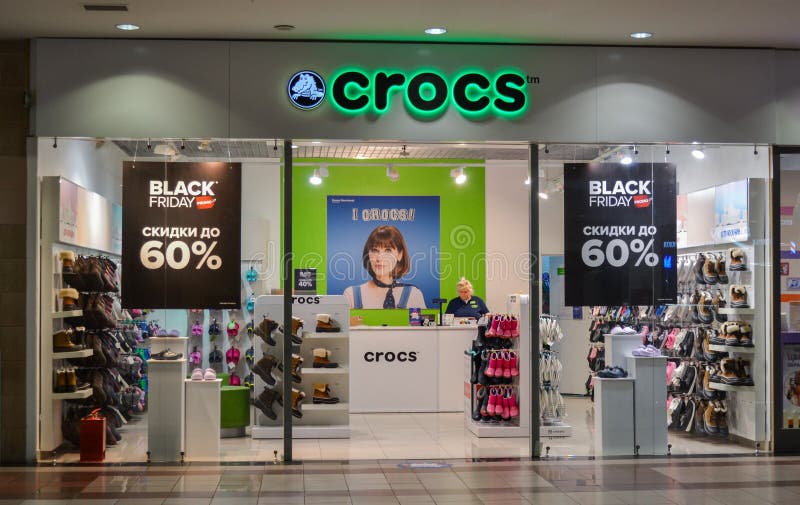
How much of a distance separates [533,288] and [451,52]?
7.15 feet

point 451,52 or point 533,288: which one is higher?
point 451,52

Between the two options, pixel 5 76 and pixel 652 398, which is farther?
pixel 652 398

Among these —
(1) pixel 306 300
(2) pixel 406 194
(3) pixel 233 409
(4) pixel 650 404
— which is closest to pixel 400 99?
(1) pixel 306 300

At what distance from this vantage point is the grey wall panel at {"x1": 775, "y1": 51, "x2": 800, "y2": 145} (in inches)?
332

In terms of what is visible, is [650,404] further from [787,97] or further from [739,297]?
[787,97]

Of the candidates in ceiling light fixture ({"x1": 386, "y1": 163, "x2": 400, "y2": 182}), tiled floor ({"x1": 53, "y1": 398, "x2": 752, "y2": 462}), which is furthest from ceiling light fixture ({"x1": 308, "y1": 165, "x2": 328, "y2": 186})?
tiled floor ({"x1": 53, "y1": 398, "x2": 752, "y2": 462})

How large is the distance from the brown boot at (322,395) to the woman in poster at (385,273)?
1.98 metres

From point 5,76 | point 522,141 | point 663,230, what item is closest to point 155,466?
point 5,76

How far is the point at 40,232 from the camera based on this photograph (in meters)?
7.91

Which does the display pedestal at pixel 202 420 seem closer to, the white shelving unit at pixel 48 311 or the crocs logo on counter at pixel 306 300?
the white shelving unit at pixel 48 311

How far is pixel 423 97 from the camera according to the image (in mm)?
8133

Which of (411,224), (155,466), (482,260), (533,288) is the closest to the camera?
(155,466)

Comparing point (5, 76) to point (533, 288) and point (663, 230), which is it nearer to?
point (533, 288)

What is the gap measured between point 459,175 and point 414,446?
447 cm
